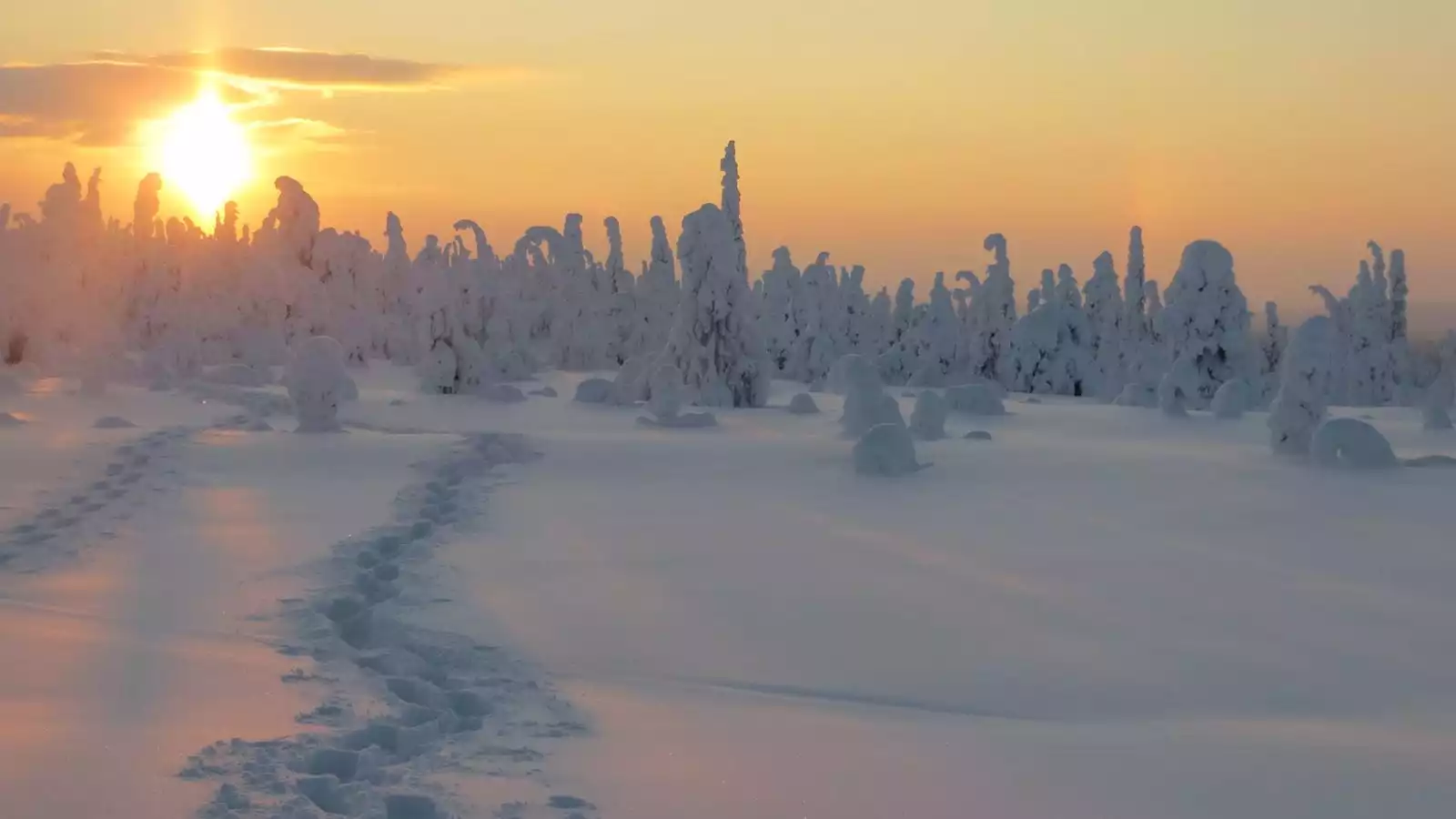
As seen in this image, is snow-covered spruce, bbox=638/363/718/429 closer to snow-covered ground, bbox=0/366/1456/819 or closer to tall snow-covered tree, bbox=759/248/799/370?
snow-covered ground, bbox=0/366/1456/819

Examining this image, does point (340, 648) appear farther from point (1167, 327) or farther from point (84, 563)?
point (1167, 327)

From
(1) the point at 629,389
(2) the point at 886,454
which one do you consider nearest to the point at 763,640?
(2) the point at 886,454

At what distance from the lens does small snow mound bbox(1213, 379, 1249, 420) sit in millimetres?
17594

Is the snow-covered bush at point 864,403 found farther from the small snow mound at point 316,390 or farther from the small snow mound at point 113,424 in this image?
the small snow mound at point 113,424

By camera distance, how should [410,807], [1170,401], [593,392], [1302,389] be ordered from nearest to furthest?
[410,807] < [1302,389] < [1170,401] < [593,392]

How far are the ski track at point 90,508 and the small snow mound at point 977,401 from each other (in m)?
10.2

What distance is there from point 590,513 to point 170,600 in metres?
3.43

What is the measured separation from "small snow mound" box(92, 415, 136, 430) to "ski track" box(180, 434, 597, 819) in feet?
27.6

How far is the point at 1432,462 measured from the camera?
11.4m

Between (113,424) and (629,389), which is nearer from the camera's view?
(113,424)

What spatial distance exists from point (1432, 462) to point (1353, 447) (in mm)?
880

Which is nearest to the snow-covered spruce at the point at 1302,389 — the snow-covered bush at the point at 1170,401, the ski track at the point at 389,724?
the snow-covered bush at the point at 1170,401

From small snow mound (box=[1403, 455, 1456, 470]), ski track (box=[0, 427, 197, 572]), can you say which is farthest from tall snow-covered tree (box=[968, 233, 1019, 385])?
ski track (box=[0, 427, 197, 572])

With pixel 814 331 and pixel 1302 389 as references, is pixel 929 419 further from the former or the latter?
pixel 814 331
